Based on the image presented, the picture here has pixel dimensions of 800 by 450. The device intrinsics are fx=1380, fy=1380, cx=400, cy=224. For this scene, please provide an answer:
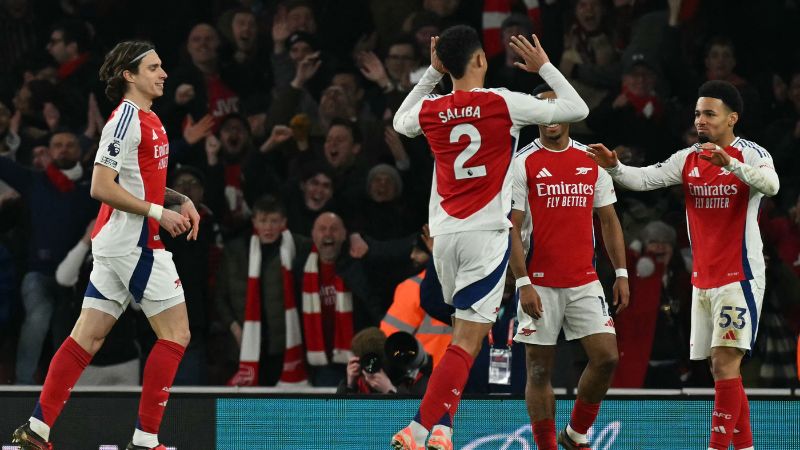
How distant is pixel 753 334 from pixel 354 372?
98.2 inches

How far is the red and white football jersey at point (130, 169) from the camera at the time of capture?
271 inches

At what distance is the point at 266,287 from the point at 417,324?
1647 mm

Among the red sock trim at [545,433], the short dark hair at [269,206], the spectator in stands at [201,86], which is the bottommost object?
the red sock trim at [545,433]

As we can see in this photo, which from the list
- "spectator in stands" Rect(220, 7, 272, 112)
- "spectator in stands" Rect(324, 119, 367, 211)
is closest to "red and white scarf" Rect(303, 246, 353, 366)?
"spectator in stands" Rect(324, 119, 367, 211)

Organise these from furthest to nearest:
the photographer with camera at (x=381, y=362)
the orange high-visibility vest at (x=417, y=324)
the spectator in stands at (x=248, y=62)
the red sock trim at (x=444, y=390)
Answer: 1. the spectator in stands at (x=248, y=62)
2. the orange high-visibility vest at (x=417, y=324)
3. the photographer with camera at (x=381, y=362)
4. the red sock trim at (x=444, y=390)

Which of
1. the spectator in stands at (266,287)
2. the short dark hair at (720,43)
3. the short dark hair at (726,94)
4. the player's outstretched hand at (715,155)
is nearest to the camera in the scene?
the player's outstretched hand at (715,155)

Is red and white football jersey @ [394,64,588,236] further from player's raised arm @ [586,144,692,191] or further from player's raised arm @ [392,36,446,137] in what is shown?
player's raised arm @ [586,144,692,191]

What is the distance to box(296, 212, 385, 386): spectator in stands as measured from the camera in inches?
412

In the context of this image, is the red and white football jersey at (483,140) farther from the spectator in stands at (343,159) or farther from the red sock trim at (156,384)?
the spectator in stands at (343,159)

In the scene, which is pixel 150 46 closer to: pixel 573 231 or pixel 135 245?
pixel 135 245

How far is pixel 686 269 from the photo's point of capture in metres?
10.5

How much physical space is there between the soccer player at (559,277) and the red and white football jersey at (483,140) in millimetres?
762

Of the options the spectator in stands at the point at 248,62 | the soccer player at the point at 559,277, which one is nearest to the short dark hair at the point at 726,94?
the soccer player at the point at 559,277

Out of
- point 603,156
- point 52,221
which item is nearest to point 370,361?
point 603,156
